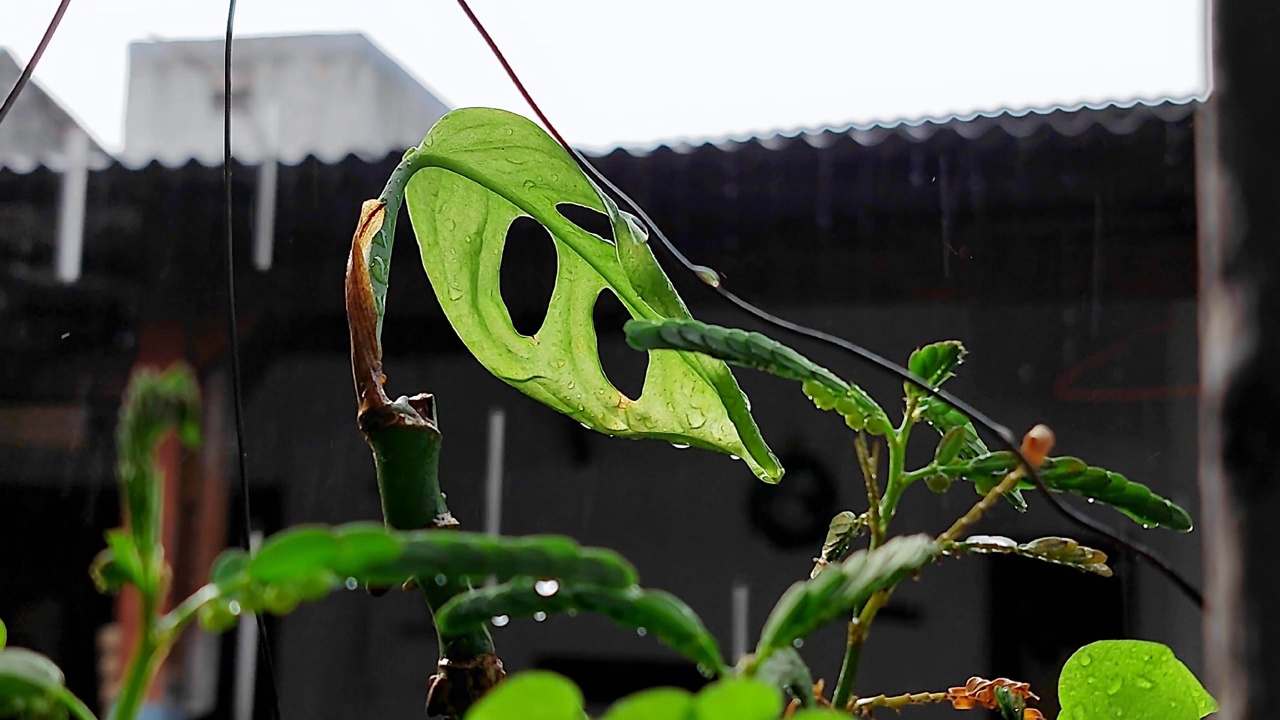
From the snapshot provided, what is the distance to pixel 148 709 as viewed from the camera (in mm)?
1980

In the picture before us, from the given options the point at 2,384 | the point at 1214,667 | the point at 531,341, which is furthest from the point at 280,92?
the point at 1214,667

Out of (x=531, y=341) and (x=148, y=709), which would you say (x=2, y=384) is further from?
(x=531, y=341)

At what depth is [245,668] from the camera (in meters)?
2.31

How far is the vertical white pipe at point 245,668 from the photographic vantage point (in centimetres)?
212

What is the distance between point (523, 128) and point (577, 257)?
61 mm

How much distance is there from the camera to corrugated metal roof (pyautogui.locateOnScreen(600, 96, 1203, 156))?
4.99 ft

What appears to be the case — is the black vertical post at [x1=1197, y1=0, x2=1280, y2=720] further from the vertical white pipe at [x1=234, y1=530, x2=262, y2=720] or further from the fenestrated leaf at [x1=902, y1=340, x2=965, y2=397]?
the vertical white pipe at [x1=234, y1=530, x2=262, y2=720]

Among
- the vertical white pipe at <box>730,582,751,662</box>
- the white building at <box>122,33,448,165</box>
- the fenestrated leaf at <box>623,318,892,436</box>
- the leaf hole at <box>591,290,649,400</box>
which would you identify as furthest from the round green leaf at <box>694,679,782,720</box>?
the white building at <box>122,33,448,165</box>

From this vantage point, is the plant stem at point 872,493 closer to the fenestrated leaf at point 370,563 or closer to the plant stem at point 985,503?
the plant stem at point 985,503

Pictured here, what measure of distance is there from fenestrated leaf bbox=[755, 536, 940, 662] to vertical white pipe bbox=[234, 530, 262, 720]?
2.15 meters

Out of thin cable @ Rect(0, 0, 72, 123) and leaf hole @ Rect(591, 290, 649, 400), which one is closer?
thin cable @ Rect(0, 0, 72, 123)

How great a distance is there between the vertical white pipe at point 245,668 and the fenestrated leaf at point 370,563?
7.09 feet

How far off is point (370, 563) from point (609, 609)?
5 cm

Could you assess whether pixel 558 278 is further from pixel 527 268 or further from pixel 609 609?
pixel 527 268
